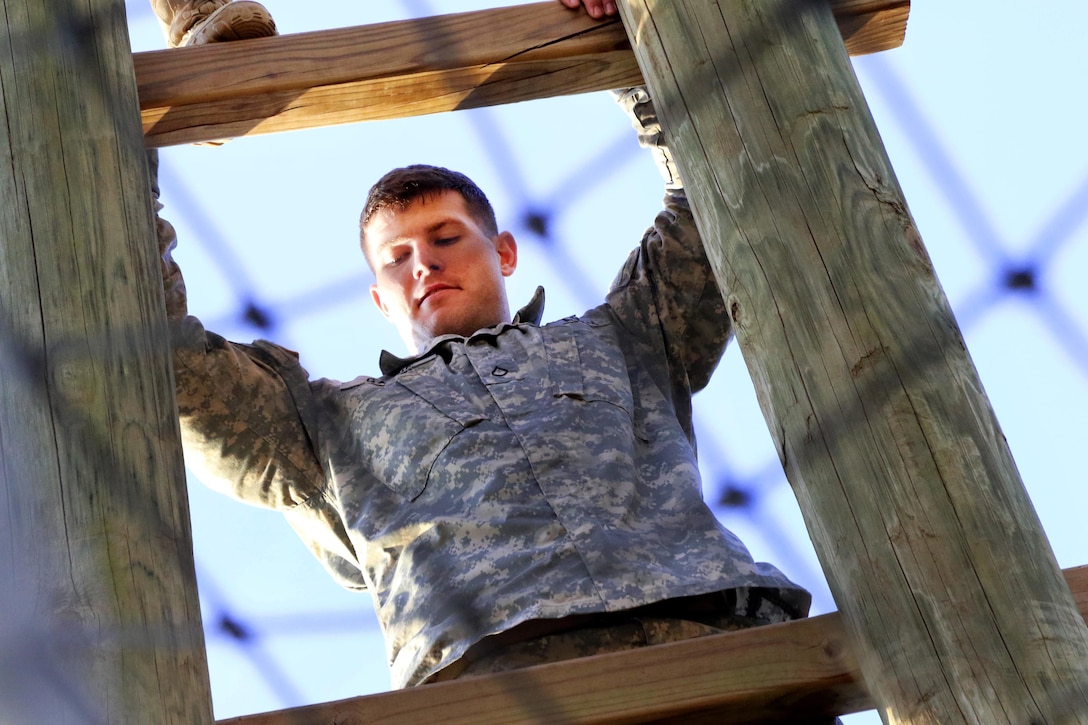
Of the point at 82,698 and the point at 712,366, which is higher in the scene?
the point at 712,366

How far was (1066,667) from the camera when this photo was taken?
3.63 feet

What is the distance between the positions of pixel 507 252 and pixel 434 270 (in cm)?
31

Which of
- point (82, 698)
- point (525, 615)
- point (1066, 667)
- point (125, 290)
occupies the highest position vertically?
point (125, 290)

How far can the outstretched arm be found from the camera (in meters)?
1.73

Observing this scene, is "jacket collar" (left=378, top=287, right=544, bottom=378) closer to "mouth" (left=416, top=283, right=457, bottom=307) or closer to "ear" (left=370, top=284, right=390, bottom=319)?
"mouth" (left=416, top=283, right=457, bottom=307)

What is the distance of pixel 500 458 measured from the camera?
69.7 inches

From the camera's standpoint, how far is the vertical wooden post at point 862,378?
1.14 m

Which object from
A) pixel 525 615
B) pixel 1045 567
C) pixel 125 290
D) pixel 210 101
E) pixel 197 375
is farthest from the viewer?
pixel 197 375

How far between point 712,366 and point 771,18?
0.73 meters

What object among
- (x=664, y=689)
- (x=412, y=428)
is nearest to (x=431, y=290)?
(x=412, y=428)

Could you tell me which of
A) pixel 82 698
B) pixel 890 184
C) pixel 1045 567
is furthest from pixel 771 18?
pixel 82 698

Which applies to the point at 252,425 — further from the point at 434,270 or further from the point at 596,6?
the point at 596,6

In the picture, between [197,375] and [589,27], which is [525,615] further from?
[589,27]

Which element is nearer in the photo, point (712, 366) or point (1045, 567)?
point (1045, 567)
